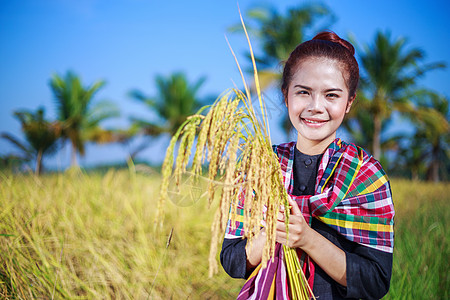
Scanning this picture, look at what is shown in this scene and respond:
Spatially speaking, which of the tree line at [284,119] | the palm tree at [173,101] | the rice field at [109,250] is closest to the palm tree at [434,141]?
the tree line at [284,119]

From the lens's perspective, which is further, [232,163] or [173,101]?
[173,101]

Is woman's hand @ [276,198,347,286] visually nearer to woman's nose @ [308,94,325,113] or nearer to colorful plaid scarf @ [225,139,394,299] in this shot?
colorful plaid scarf @ [225,139,394,299]

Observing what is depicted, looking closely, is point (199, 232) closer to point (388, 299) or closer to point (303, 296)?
point (388, 299)

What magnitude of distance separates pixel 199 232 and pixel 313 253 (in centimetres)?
315

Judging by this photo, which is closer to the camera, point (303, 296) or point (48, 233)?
point (303, 296)

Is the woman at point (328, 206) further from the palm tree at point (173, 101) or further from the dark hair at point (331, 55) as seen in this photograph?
the palm tree at point (173, 101)

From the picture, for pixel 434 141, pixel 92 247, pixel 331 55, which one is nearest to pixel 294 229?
pixel 331 55

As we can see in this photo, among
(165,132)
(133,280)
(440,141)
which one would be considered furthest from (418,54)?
(133,280)

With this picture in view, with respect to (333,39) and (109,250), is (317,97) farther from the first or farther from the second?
(109,250)

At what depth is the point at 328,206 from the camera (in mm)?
1246

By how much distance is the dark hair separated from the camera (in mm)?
1346

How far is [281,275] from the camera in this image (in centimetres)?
130

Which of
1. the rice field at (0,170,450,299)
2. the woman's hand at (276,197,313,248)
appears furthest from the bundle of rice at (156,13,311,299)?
the rice field at (0,170,450,299)

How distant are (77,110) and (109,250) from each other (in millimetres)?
22424
